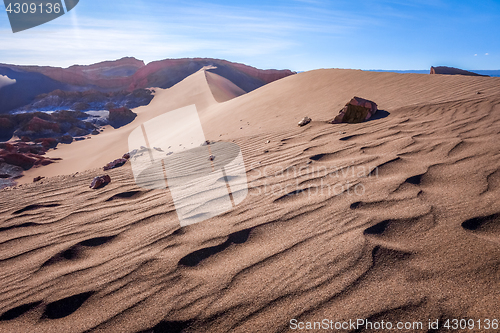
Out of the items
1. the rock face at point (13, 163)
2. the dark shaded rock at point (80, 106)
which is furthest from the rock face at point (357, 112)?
the dark shaded rock at point (80, 106)

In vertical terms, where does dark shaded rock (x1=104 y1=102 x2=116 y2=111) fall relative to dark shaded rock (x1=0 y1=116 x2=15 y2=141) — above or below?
above

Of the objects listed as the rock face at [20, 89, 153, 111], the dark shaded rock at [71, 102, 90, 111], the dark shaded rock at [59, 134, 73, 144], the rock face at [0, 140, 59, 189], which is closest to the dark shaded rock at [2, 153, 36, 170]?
the rock face at [0, 140, 59, 189]

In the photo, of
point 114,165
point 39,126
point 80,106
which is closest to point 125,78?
point 80,106

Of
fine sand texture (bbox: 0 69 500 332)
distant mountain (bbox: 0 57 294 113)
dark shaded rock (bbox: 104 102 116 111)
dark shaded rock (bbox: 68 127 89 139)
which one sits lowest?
fine sand texture (bbox: 0 69 500 332)

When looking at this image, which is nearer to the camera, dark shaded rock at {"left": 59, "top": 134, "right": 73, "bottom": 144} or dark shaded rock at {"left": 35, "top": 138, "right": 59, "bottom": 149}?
dark shaded rock at {"left": 35, "top": 138, "right": 59, "bottom": 149}

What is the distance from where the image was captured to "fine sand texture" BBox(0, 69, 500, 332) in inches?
39.3

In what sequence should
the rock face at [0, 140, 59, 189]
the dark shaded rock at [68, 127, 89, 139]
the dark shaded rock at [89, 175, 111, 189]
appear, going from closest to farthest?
the dark shaded rock at [89, 175, 111, 189] → the rock face at [0, 140, 59, 189] → the dark shaded rock at [68, 127, 89, 139]

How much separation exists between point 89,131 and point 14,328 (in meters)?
14.7

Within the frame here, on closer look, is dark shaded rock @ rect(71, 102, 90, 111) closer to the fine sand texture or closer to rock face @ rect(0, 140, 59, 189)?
rock face @ rect(0, 140, 59, 189)

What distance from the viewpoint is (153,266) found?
1.34 m

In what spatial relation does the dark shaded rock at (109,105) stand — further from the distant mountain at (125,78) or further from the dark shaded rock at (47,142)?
the dark shaded rock at (47,142)

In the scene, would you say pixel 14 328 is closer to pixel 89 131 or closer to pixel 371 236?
pixel 371 236

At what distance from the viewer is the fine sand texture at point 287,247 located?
999 millimetres

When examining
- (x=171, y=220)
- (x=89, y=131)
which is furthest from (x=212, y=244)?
(x=89, y=131)
